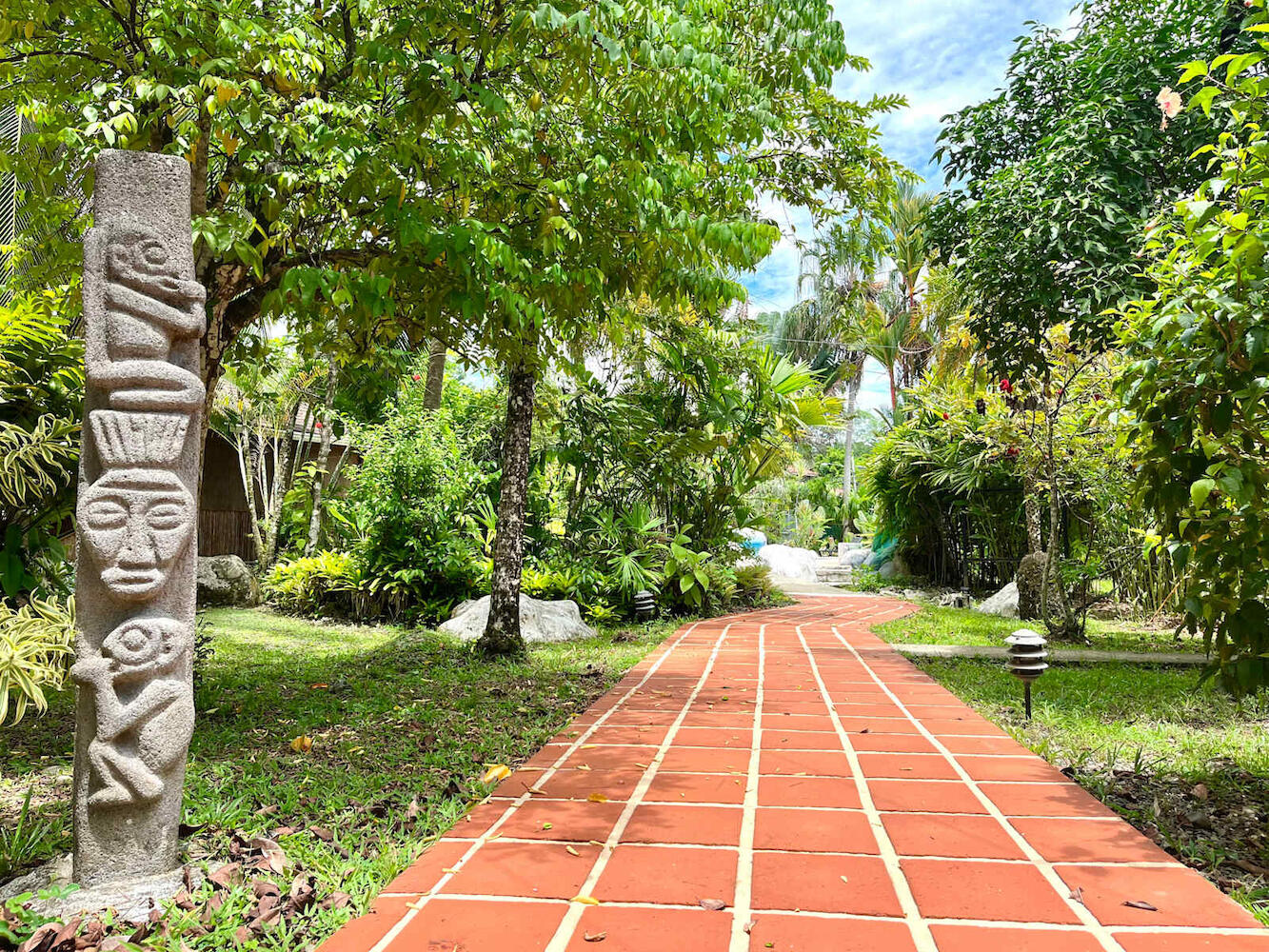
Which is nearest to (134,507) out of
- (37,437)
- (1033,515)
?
(37,437)

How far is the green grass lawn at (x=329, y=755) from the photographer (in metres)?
2.61

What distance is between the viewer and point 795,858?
274 cm

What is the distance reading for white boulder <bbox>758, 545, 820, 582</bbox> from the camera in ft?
59.0

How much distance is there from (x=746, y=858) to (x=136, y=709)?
1.98 meters

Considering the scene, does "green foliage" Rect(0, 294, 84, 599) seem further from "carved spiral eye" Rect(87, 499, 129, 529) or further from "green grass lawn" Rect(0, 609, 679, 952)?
"carved spiral eye" Rect(87, 499, 129, 529)

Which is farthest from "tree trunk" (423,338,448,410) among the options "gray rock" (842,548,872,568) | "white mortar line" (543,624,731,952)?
"gray rock" (842,548,872,568)

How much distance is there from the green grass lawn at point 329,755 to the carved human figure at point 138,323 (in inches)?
58.6

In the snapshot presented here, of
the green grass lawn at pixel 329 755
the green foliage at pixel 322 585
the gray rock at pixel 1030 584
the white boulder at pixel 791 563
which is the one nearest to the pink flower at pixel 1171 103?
the gray rock at pixel 1030 584

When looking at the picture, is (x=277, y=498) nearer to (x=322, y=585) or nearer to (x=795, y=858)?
(x=322, y=585)

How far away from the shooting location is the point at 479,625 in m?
7.86

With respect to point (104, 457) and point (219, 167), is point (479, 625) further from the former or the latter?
point (104, 457)

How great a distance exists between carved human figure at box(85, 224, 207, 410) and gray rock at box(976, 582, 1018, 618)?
9485mm

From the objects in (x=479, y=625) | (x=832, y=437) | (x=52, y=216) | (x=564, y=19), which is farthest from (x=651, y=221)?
(x=832, y=437)

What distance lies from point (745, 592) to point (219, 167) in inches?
313
